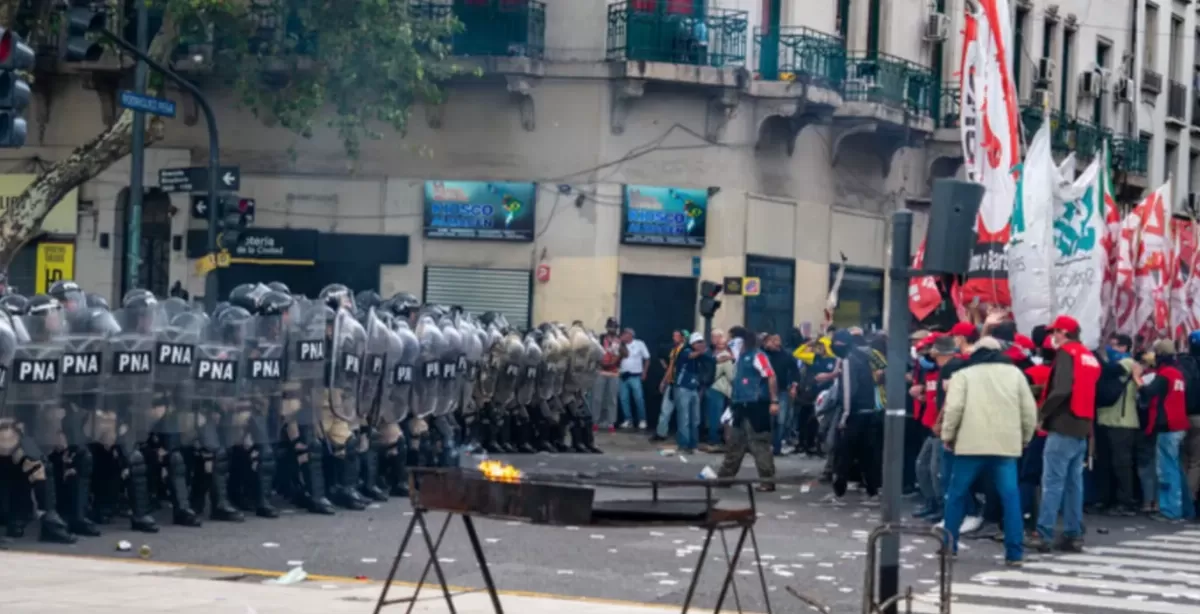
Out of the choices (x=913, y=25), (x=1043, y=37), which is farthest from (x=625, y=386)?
(x=1043, y=37)

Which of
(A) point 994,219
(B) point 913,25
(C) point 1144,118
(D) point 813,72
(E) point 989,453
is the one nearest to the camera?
(E) point 989,453

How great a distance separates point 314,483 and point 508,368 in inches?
301

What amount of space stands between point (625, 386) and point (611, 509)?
22.1 metres

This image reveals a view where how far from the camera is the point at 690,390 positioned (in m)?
27.8

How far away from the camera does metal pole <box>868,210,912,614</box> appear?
10297 mm

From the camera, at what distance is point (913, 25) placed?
36.6m

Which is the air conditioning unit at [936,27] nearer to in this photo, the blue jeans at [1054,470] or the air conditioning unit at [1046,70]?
the air conditioning unit at [1046,70]

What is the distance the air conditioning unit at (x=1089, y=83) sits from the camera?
141ft

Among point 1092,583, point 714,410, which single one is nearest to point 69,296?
point 1092,583

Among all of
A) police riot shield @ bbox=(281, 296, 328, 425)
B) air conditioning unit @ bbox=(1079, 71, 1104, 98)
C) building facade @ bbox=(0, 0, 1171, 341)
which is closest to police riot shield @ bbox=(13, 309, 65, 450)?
police riot shield @ bbox=(281, 296, 328, 425)

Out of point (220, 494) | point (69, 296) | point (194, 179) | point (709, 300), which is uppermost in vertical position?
point (194, 179)

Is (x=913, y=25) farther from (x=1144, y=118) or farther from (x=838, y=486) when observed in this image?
(x=838, y=486)

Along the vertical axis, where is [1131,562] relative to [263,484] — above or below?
below

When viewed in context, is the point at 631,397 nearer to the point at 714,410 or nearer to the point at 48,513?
the point at 714,410
